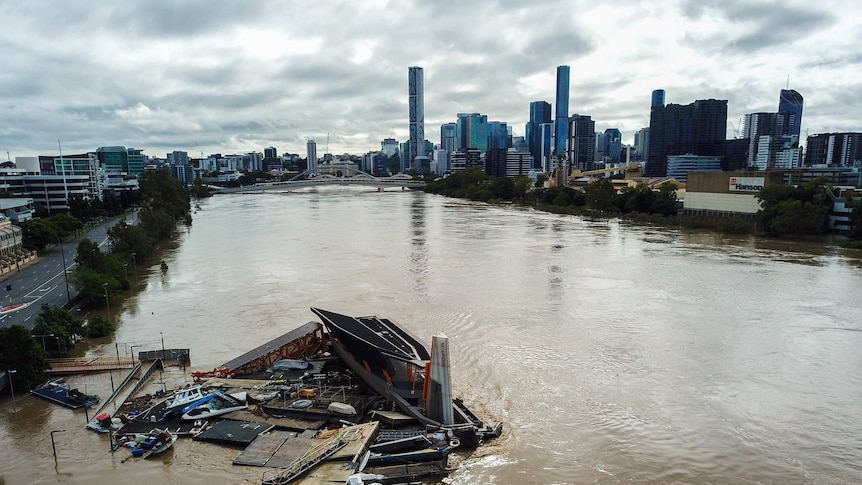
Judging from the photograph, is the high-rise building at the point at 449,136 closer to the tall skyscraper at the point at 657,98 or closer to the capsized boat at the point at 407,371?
the tall skyscraper at the point at 657,98

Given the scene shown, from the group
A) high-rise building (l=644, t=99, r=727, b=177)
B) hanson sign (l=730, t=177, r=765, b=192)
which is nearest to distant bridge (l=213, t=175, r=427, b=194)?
high-rise building (l=644, t=99, r=727, b=177)

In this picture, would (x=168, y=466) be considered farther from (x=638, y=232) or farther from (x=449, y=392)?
(x=638, y=232)

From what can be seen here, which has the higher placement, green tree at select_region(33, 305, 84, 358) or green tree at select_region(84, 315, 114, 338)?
green tree at select_region(33, 305, 84, 358)

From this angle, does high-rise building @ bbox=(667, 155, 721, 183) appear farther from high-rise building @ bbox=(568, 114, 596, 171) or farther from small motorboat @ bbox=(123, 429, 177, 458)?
small motorboat @ bbox=(123, 429, 177, 458)

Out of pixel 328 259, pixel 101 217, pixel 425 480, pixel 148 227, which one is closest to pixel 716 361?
pixel 425 480

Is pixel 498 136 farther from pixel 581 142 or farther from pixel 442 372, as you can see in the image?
pixel 442 372

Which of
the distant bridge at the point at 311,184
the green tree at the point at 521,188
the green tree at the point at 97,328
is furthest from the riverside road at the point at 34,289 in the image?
the distant bridge at the point at 311,184
